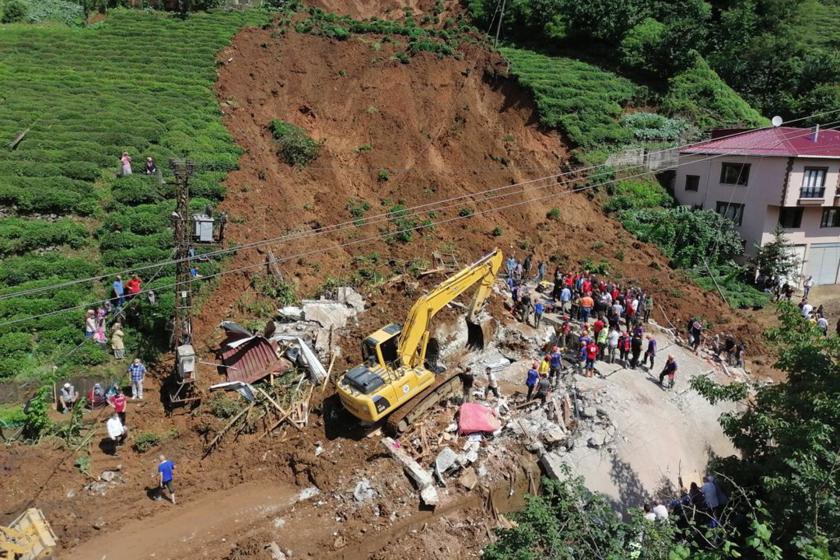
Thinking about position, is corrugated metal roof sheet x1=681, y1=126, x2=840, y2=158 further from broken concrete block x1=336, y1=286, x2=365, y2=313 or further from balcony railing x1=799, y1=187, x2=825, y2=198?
broken concrete block x1=336, y1=286, x2=365, y2=313

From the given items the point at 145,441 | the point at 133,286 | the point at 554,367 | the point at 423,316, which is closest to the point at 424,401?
the point at 423,316

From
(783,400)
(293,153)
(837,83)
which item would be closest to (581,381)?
(783,400)

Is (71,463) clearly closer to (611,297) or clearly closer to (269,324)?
(269,324)

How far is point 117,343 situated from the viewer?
735 inches

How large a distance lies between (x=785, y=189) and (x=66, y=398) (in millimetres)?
32734

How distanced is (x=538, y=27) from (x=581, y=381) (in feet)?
132

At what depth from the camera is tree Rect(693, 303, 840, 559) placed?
8.36 m

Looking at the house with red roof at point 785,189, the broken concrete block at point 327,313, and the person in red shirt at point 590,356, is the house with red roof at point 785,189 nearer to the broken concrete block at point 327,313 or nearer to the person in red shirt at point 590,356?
the person in red shirt at point 590,356

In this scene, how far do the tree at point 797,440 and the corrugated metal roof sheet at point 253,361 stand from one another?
12.3 m

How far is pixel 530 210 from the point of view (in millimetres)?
32250

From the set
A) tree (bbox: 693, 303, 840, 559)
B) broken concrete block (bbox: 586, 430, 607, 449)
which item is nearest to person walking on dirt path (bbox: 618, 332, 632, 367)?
broken concrete block (bbox: 586, 430, 607, 449)

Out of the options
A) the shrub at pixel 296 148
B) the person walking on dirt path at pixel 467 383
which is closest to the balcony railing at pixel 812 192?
the person walking on dirt path at pixel 467 383

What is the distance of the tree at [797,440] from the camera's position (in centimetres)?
836

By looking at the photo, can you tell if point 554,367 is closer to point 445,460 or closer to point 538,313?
point 538,313
